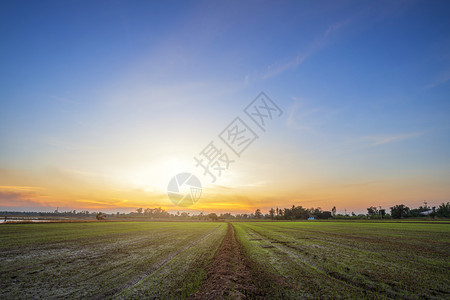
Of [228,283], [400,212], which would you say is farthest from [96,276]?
[400,212]

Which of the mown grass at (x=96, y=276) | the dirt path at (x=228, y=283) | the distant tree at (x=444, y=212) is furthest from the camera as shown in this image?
the distant tree at (x=444, y=212)

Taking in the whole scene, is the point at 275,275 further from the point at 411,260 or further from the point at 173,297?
the point at 411,260

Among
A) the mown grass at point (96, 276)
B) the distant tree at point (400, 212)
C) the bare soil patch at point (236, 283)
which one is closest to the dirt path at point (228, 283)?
the bare soil patch at point (236, 283)

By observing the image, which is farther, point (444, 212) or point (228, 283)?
point (444, 212)

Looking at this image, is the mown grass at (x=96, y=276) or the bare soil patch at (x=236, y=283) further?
the mown grass at (x=96, y=276)

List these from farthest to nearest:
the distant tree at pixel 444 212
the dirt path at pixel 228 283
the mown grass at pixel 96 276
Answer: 1. the distant tree at pixel 444 212
2. the mown grass at pixel 96 276
3. the dirt path at pixel 228 283

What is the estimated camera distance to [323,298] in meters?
6.69

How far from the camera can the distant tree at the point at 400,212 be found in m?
143

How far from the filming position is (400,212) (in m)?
144

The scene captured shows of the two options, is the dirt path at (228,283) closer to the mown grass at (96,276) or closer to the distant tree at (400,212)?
the mown grass at (96,276)

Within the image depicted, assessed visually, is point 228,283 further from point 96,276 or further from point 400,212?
point 400,212

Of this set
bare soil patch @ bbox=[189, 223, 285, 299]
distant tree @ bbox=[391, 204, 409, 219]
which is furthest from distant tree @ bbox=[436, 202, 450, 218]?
bare soil patch @ bbox=[189, 223, 285, 299]

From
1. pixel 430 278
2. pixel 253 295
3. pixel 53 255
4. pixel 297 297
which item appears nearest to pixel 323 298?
pixel 297 297

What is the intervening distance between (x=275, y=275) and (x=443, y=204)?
20972cm
